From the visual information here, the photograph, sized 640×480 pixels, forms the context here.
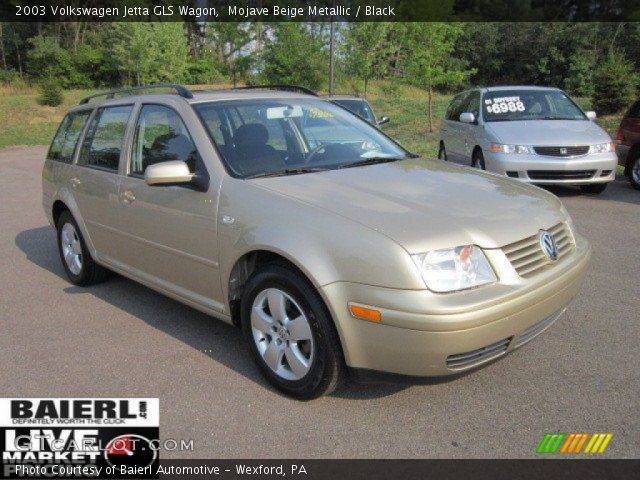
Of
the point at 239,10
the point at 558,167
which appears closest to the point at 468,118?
the point at 558,167

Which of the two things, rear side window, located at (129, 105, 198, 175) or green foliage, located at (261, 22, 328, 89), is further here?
green foliage, located at (261, 22, 328, 89)

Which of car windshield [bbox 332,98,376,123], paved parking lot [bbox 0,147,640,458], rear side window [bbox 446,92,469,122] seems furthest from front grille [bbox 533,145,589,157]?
car windshield [bbox 332,98,376,123]

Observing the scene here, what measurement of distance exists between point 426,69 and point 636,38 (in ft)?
90.6

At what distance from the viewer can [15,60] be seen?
183ft

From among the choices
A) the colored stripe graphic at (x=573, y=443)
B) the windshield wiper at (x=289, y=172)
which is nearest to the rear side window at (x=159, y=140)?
the windshield wiper at (x=289, y=172)

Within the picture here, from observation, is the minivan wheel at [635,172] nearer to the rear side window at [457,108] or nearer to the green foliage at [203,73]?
the rear side window at [457,108]

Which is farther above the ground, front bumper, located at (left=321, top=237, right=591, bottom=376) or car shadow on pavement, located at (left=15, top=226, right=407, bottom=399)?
front bumper, located at (left=321, top=237, right=591, bottom=376)

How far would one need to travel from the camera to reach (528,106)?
927cm

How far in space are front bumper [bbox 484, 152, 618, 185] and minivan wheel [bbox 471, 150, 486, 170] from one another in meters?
0.46

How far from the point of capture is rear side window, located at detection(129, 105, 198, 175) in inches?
149

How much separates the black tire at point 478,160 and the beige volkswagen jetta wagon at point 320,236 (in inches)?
185

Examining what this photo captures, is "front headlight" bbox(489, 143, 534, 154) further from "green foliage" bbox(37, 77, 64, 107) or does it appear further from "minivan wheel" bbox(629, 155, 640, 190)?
"green foliage" bbox(37, 77, 64, 107)

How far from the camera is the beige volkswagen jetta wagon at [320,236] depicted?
8.91 ft

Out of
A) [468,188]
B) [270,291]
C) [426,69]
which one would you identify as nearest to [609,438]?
[468,188]
